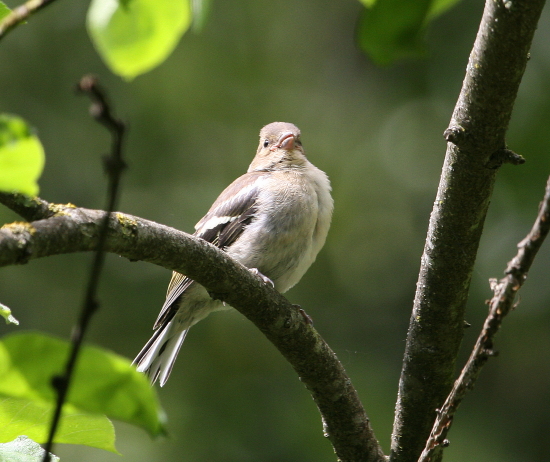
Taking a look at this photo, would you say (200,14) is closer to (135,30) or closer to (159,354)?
(135,30)

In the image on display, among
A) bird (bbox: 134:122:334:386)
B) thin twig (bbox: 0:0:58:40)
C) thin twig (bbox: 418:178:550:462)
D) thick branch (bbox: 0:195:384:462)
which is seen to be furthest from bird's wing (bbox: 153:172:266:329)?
thin twig (bbox: 0:0:58:40)

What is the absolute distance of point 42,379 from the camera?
2.87 feet

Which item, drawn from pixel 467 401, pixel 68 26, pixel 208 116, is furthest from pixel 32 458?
pixel 68 26

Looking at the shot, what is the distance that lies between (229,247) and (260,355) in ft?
13.2

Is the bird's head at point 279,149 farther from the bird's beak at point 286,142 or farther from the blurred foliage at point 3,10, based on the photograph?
the blurred foliage at point 3,10

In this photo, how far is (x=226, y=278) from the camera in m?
2.90

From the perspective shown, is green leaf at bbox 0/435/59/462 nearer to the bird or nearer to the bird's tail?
the bird

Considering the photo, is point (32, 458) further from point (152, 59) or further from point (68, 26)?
point (68, 26)

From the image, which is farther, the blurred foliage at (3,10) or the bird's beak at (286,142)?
the bird's beak at (286,142)

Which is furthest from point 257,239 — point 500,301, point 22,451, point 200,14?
point 200,14

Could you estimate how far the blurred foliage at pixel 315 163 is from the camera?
8.00 meters

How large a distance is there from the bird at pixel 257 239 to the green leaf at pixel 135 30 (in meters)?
3.69

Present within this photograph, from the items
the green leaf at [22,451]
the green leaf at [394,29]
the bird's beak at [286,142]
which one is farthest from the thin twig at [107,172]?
the bird's beak at [286,142]

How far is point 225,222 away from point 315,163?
4.97 m
